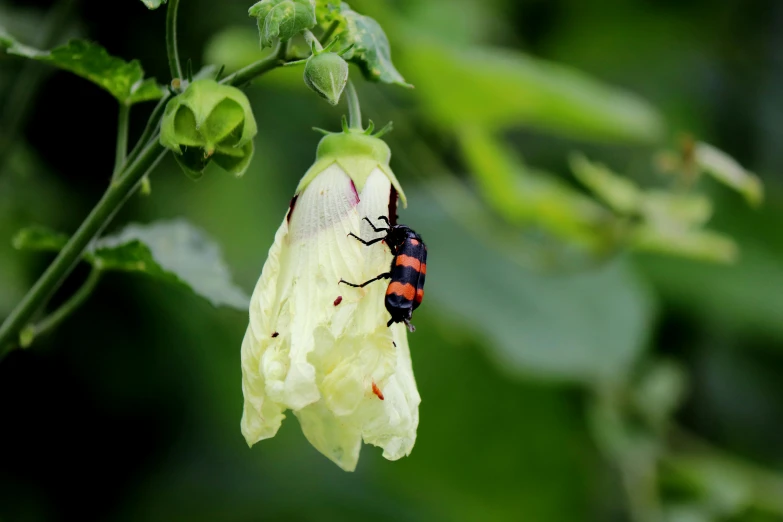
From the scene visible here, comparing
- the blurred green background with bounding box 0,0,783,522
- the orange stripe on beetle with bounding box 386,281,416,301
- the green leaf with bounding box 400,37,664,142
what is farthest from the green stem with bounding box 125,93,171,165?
the green leaf with bounding box 400,37,664,142

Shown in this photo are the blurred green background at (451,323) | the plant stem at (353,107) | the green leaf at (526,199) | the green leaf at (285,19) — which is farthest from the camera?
the blurred green background at (451,323)

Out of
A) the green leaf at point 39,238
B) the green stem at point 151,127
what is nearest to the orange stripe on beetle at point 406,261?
the green stem at point 151,127

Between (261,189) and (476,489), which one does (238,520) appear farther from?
(261,189)

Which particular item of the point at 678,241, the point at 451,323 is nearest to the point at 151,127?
the point at 678,241

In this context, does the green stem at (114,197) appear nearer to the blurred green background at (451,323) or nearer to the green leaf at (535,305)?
the blurred green background at (451,323)

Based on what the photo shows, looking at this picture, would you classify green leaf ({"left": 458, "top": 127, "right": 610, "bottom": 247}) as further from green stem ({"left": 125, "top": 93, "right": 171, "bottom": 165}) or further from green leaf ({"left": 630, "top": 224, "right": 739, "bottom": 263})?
green stem ({"left": 125, "top": 93, "right": 171, "bottom": 165})

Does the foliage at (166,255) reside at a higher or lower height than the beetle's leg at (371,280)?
lower
